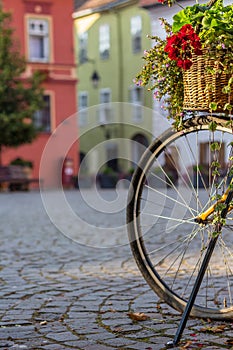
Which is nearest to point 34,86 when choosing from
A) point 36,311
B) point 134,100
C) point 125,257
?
point 134,100

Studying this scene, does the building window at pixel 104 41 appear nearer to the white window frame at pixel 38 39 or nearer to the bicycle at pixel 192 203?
the white window frame at pixel 38 39

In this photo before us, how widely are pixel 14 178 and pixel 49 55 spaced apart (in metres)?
7.95

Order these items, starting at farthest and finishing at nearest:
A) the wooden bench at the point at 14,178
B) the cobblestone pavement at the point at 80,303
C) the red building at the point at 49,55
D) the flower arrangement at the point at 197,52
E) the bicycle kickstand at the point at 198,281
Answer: the red building at the point at 49,55
the wooden bench at the point at 14,178
the cobblestone pavement at the point at 80,303
the bicycle kickstand at the point at 198,281
the flower arrangement at the point at 197,52

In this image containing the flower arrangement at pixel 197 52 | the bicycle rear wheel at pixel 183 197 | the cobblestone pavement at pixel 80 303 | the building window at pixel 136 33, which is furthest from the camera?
the building window at pixel 136 33

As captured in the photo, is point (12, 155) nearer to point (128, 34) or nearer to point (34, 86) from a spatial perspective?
point (34, 86)

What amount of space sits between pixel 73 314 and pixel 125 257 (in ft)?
7.83

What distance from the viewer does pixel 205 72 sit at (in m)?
3.10

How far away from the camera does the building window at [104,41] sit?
37.1 metres

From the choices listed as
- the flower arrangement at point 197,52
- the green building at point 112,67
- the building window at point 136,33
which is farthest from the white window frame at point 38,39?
the flower arrangement at point 197,52

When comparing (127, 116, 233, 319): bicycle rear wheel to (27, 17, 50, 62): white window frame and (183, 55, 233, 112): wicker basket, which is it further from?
(27, 17, 50, 62): white window frame

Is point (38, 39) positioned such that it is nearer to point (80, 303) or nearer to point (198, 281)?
point (80, 303)

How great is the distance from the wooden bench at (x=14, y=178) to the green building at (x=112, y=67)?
956 centimetres

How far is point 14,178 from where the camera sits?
2438 centimetres

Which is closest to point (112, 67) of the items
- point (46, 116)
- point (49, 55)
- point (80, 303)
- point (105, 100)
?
point (105, 100)
